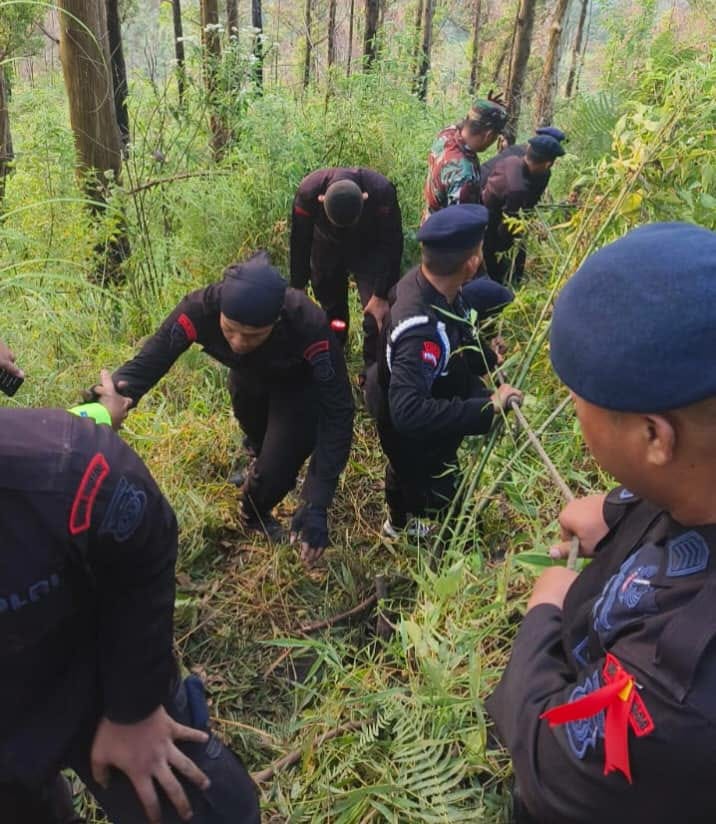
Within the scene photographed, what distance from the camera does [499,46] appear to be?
66.6 ft

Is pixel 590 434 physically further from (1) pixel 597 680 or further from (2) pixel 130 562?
(2) pixel 130 562

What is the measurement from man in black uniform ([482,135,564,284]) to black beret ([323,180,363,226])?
4.53 feet

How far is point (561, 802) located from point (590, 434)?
52cm

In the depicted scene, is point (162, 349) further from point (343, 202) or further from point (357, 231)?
point (357, 231)

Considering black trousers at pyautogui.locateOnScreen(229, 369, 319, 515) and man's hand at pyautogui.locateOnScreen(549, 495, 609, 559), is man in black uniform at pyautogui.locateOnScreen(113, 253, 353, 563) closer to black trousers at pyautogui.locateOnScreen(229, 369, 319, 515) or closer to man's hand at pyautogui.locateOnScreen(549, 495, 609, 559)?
black trousers at pyautogui.locateOnScreen(229, 369, 319, 515)

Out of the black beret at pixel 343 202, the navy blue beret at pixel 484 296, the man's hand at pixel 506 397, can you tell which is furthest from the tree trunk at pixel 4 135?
the man's hand at pixel 506 397

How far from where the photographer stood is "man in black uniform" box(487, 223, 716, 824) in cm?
76

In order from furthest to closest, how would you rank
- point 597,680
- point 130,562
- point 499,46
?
1. point 499,46
2. point 130,562
3. point 597,680

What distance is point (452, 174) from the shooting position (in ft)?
15.4

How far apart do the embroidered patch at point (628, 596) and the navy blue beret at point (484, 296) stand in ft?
7.34

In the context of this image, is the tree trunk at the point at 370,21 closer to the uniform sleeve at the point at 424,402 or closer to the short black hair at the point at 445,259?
the short black hair at the point at 445,259

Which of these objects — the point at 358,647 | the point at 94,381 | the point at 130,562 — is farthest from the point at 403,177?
the point at 130,562

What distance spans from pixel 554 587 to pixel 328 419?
1.81 metres

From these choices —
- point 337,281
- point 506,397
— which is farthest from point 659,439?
point 337,281
